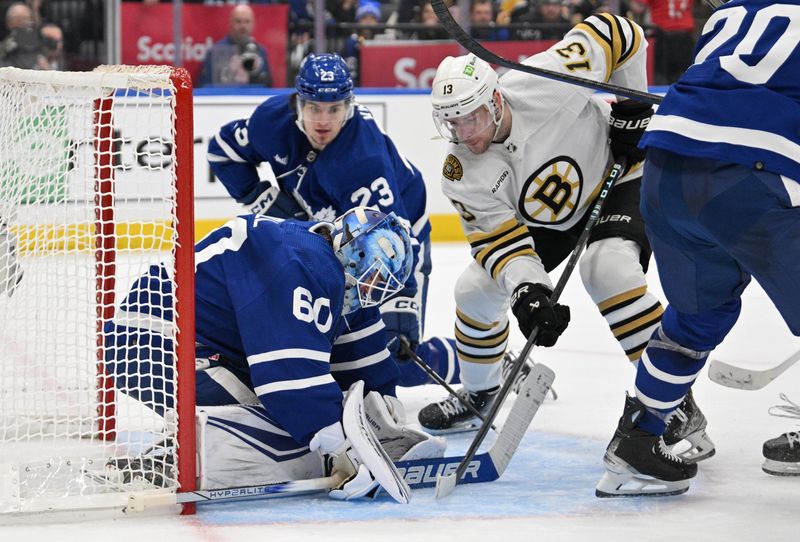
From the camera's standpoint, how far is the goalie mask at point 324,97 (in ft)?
11.5

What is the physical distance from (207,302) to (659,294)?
10.7 feet

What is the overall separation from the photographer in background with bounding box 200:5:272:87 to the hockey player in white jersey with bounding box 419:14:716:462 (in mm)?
3493

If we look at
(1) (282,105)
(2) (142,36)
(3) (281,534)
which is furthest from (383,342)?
(2) (142,36)

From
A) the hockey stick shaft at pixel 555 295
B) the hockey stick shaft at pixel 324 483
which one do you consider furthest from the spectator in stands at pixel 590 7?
the hockey stick shaft at pixel 324 483

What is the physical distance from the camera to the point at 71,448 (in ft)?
9.45

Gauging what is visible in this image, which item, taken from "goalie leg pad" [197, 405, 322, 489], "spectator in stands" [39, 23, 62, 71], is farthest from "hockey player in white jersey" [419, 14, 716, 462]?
"spectator in stands" [39, 23, 62, 71]

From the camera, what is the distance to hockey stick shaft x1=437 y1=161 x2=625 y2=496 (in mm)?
2803

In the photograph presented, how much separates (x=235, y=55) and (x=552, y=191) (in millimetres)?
3757

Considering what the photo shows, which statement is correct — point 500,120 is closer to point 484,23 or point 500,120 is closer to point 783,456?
point 783,456

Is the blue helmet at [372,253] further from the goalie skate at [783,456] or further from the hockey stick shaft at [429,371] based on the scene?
the goalie skate at [783,456]

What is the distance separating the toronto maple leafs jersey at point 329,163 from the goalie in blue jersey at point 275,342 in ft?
2.40

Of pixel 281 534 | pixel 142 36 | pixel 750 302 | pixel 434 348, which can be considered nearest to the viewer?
pixel 281 534

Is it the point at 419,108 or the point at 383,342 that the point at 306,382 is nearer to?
the point at 383,342

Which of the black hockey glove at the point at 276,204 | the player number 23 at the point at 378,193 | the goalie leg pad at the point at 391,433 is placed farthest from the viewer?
the black hockey glove at the point at 276,204
